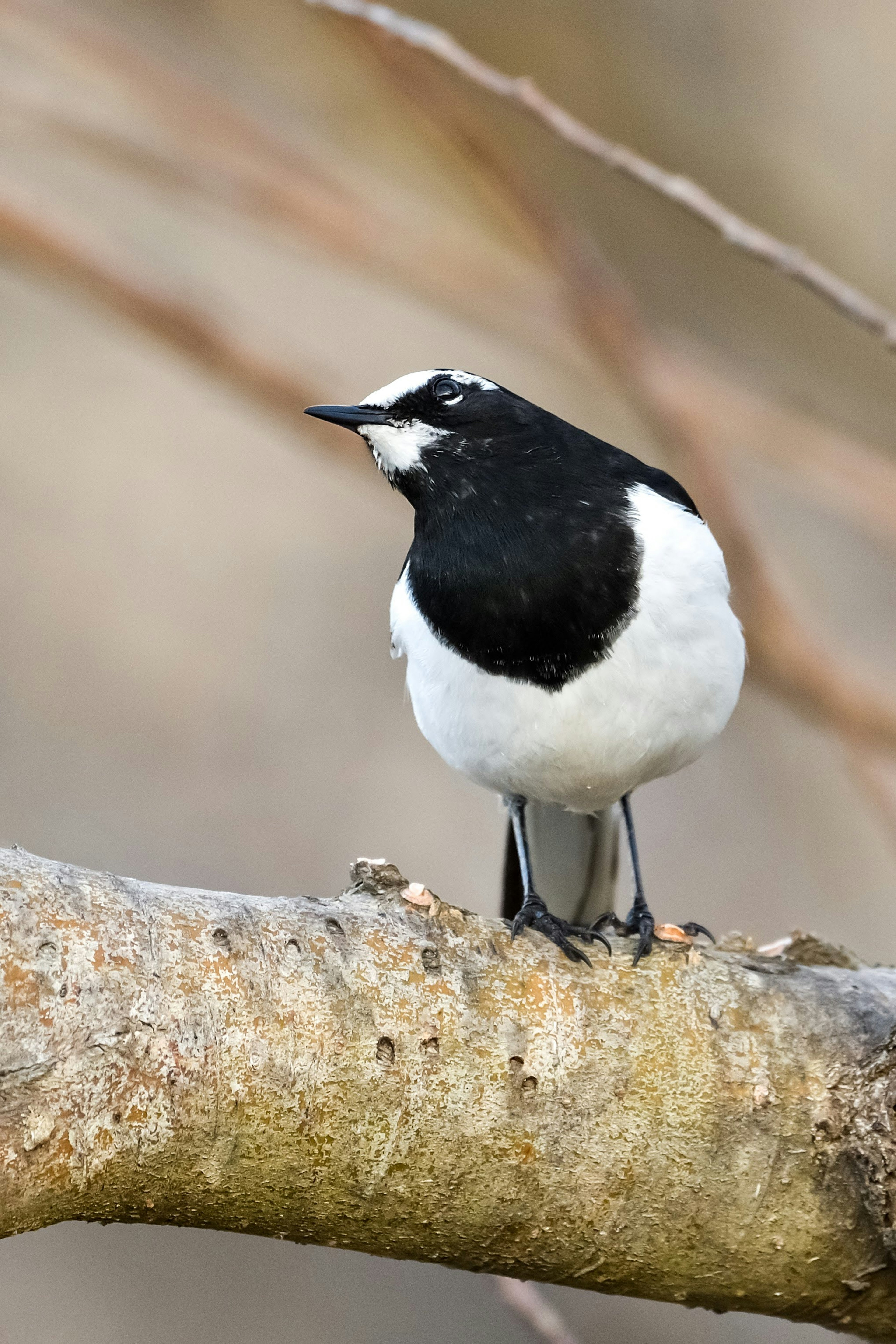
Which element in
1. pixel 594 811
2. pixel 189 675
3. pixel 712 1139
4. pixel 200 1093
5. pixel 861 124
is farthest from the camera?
pixel 189 675

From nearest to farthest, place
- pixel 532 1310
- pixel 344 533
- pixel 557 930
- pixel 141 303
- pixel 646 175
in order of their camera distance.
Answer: pixel 646 175, pixel 532 1310, pixel 557 930, pixel 141 303, pixel 344 533

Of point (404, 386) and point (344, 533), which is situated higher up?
point (404, 386)

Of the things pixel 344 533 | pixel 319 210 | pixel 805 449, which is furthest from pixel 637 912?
pixel 344 533

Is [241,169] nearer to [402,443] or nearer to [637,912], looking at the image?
[402,443]

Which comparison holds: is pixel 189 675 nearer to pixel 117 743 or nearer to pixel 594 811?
pixel 117 743

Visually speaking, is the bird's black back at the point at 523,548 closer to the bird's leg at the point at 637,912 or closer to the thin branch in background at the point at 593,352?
the thin branch in background at the point at 593,352

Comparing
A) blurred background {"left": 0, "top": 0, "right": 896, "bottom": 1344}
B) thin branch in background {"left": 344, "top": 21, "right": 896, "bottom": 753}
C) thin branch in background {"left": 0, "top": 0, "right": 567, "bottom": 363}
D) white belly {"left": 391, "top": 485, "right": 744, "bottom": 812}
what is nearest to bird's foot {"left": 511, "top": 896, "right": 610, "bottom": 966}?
white belly {"left": 391, "top": 485, "right": 744, "bottom": 812}

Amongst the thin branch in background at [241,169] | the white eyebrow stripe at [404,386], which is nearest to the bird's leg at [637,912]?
the white eyebrow stripe at [404,386]

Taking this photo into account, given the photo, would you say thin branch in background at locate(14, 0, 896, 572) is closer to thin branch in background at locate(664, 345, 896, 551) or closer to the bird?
thin branch in background at locate(664, 345, 896, 551)

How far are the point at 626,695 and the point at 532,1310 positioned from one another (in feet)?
2.81

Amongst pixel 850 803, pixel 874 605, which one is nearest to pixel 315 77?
pixel 874 605

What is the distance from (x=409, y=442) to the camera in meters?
2.06

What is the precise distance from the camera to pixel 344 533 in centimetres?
504

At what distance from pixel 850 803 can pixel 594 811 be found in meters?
2.57
